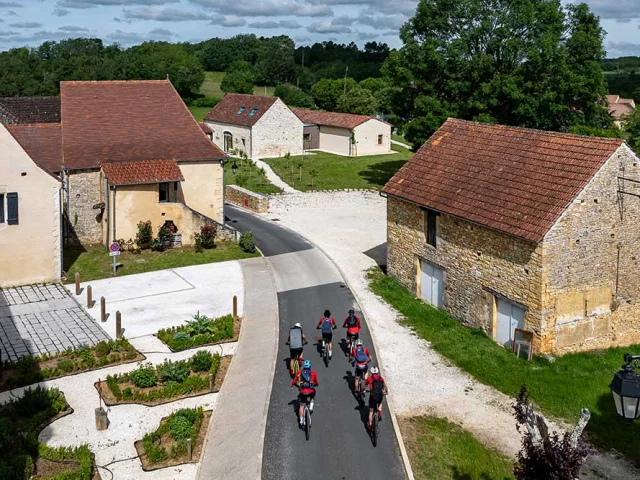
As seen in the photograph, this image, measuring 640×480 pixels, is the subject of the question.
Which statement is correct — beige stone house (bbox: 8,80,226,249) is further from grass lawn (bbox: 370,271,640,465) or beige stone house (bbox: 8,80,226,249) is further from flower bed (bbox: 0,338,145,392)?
grass lawn (bbox: 370,271,640,465)

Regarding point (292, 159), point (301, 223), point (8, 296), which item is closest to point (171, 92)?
point (301, 223)

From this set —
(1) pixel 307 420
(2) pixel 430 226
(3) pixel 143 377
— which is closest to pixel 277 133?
(2) pixel 430 226

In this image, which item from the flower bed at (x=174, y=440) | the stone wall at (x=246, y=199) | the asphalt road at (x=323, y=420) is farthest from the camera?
the stone wall at (x=246, y=199)

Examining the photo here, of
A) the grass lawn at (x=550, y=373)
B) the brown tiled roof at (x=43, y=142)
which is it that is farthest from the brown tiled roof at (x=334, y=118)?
the grass lawn at (x=550, y=373)

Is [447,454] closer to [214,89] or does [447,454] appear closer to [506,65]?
[506,65]

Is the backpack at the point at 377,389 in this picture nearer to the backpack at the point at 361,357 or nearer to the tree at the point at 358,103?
the backpack at the point at 361,357

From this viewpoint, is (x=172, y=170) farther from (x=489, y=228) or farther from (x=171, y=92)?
(x=489, y=228)

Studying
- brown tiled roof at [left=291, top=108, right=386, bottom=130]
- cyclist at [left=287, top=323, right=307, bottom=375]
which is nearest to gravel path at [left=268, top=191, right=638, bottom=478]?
cyclist at [left=287, top=323, right=307, bottom=375]
